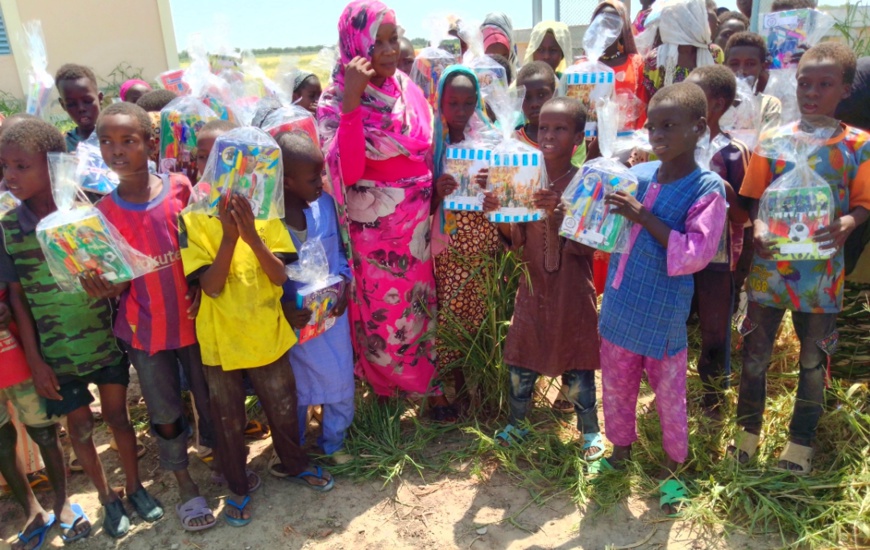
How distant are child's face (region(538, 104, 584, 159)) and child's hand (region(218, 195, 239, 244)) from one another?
1363mm

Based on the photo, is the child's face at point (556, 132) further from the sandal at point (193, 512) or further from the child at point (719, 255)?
the sandal at point (193, 512)

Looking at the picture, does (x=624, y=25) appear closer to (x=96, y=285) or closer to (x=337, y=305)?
(x=337, y=305)

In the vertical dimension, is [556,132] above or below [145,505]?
above

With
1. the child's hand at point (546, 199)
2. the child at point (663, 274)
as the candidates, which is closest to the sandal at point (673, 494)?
the child at point (663, 274)

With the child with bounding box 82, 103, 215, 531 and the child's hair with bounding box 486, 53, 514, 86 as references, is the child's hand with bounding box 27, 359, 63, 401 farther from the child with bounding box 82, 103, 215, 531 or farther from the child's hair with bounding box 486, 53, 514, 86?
the child's hair with bounding box 486, 53, 514, 86

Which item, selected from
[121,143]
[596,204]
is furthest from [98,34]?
[596,204]

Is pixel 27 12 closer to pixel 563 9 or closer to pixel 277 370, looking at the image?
pixel 563 9

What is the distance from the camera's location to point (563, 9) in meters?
8.24

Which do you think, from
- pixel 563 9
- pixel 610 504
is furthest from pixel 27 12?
pixel 610 504

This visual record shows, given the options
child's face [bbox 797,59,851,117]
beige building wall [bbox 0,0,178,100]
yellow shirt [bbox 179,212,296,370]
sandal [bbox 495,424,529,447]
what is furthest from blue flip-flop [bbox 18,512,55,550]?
beige building wall [bbox 0,0,178,100]

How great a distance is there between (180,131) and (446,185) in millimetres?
1459

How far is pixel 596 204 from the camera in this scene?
2.49m

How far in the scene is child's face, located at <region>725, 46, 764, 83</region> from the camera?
149 inches

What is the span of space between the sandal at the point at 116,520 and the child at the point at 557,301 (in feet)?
6.03
